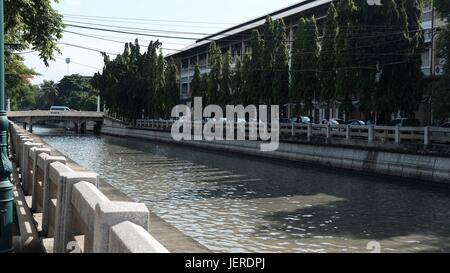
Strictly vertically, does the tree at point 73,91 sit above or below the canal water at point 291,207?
above

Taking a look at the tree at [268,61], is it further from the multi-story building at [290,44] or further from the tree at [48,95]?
the tree at [48,95]

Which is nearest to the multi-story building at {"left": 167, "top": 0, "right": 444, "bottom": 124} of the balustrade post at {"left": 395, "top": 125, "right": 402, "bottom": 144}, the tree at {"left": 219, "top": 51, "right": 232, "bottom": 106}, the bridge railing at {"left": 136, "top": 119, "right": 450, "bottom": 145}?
the tree at {"left": 219, "top": 51, "right": 232, "bottom": 106}

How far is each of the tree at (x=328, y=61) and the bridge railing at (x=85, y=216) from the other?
2895cm

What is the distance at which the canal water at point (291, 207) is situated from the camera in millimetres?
13023

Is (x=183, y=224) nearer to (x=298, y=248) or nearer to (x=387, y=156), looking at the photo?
(x=298, y=248)

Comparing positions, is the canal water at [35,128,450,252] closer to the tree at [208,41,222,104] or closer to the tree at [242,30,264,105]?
the tree at [242,30,264,105]

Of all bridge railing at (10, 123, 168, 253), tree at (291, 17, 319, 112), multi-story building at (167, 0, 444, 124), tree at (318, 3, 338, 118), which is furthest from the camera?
multi-story building at (167, 0, 444, 124)

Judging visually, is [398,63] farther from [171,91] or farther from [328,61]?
[171,91]

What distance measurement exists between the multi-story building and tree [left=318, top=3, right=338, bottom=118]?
379 centimetres

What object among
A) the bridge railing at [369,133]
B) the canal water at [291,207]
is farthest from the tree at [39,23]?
the bridge railing at [369,133]

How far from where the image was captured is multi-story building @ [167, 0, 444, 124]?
42.2 metres

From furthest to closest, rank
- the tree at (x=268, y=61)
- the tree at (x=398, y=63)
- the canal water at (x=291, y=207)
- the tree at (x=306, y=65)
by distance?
1. the tree at (x=268, y=61)
2. the tree at (x=306, y=65)
3. the tree at (x=398, y=63)
4. the canal water at (x=291, y=207)

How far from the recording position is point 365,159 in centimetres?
2841

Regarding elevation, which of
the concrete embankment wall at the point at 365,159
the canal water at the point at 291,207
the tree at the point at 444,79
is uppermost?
the tree at the point at 444,79
